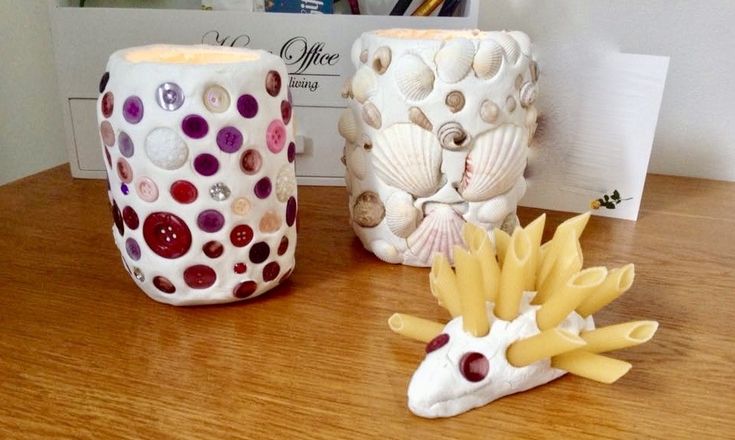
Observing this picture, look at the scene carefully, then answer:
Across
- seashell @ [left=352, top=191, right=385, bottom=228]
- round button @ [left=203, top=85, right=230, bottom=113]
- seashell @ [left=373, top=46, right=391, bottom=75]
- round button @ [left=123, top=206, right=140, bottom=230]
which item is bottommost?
seashell @ [left=352, top=191, right=385, bottom=228]

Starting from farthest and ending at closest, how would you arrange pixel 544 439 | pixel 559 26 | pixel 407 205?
pixel 559 26 → pixel 407 205 → pixel 544 439

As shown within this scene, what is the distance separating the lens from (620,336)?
339mm

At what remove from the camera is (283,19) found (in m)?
0.63

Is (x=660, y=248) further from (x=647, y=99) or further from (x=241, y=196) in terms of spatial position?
Answer: (x=241, y=196)

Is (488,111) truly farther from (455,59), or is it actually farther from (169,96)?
(169,96)

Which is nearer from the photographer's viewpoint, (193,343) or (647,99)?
(193,343)

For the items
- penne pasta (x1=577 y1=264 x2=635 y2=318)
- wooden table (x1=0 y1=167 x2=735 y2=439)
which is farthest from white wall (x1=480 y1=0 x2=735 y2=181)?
penne pasta (x1=577 y1=264 x2=635 y2=318)

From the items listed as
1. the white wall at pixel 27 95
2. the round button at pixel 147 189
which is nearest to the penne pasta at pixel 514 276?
the round button at pixel 147 189

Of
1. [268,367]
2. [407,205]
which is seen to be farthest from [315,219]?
[268,367]

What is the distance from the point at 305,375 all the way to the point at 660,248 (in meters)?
0.36

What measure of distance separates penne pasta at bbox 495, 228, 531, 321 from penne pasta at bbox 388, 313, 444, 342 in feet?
0.14

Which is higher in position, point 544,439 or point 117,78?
point 117,78

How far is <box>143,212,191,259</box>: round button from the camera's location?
40cm

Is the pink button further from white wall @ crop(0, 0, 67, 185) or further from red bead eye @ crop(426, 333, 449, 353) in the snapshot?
white wall @ crop(0, 0, 67, 185)
